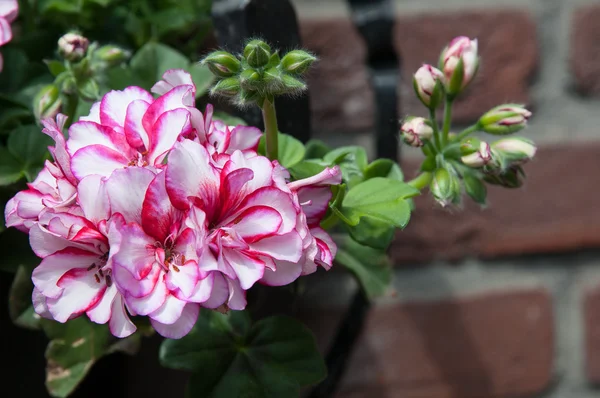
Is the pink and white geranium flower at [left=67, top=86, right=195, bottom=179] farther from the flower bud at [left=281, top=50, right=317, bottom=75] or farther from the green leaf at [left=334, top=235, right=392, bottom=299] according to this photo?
the green leaf at [left=334, top=235, right=392, bottom=299]

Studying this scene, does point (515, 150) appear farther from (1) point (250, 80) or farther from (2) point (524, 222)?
(2) point (524, 222)

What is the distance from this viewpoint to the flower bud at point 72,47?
30cm

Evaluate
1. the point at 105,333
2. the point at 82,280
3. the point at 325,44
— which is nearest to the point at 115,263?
the point at 82,280

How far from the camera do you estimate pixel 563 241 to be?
20.8 inches

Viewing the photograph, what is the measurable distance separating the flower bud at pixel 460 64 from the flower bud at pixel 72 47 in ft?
0.52

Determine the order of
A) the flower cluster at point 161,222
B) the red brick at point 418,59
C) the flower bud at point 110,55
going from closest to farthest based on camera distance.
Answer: the flower cluster at point 161,222 → the flower bud at point 110,55 → the red brick at point 418,59

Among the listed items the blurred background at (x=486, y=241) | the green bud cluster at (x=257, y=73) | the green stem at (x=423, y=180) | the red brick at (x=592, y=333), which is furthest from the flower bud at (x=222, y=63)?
the red brick at (x=592, y=333)

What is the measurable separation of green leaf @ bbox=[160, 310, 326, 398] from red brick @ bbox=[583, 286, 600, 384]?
0.30 meters

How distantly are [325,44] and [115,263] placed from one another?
0.33 m

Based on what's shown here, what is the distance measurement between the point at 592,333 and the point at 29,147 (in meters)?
0.43

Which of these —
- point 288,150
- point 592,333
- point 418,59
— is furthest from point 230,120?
point 592,333

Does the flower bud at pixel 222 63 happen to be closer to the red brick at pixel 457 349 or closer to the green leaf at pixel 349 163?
the green leaf at pixel 349 163

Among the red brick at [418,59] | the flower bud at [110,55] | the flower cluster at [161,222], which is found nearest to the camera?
the flower cluster at [161,222]

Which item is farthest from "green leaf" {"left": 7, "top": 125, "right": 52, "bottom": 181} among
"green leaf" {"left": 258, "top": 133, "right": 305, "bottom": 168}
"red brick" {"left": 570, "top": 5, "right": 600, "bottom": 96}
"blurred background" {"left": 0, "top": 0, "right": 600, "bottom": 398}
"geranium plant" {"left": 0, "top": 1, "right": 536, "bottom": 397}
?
"red brick" {"left": 570, "top": 5, "right": 600, "bottom": 96}
